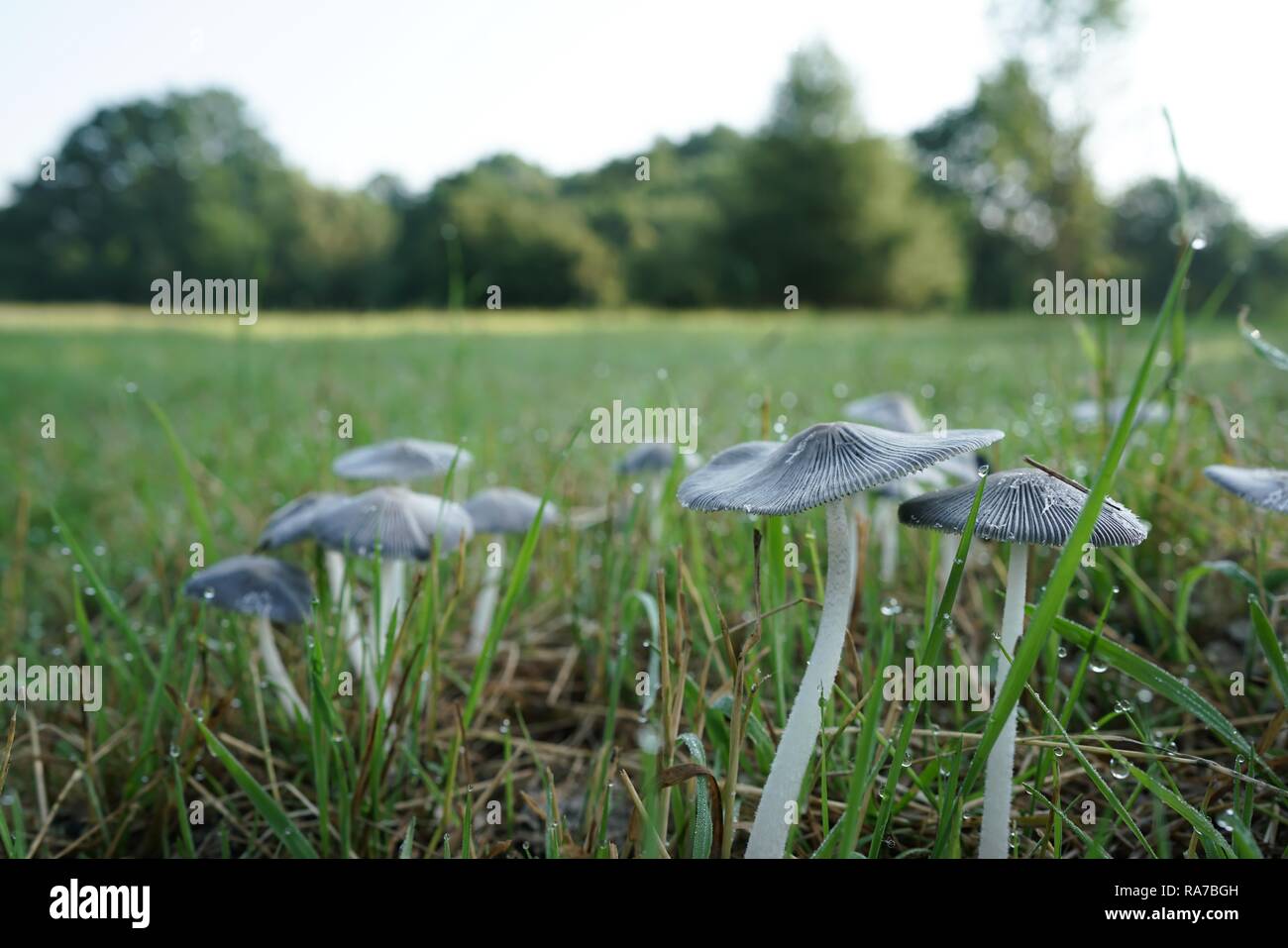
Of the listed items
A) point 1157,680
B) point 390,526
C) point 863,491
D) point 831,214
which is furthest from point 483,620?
point 831,214

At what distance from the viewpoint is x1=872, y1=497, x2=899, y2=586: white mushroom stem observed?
2007 mm

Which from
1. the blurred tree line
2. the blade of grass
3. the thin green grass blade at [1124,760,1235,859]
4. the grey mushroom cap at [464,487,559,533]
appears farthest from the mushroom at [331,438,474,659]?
the blurred tree line

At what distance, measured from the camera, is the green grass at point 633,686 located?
1061 millimetres

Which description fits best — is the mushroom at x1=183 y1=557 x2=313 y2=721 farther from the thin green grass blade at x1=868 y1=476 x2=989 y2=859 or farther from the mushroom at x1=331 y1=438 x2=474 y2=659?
the thin green grass blade at x1=868 y1=476 x2=989 y2=859

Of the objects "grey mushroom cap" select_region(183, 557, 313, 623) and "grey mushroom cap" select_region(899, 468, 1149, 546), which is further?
"grey mushroom cap" select_region(183, 557, 313, 623)

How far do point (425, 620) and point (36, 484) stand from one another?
3072 mm

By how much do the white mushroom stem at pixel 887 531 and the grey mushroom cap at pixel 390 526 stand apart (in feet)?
3.08

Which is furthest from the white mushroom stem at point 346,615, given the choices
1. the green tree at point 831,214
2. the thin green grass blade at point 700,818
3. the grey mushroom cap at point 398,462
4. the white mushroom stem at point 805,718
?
the green tree at point 831,214

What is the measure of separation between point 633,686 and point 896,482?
711 mm

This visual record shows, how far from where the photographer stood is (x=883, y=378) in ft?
15.9

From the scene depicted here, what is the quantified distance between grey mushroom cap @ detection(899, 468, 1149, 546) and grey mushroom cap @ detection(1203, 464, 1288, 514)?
1.02ft

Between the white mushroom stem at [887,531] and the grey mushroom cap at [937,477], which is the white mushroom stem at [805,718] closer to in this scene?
the grey mushroom cap at [937,477]

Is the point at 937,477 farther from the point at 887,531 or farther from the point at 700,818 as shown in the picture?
the point at 700,818

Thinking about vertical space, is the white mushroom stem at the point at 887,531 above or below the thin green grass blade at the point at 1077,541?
below
